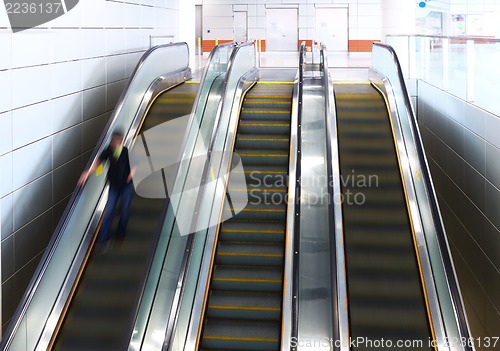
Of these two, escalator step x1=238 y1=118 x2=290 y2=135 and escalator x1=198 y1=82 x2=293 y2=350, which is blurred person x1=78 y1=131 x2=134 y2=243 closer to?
escalator x1=198 y1=82 x2=293 y2=350

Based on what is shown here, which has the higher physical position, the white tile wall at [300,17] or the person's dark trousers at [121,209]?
the white tile wall at [300,17]

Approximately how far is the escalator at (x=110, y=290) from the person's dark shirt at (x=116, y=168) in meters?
0.32

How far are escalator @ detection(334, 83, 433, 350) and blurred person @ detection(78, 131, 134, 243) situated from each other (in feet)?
9.17

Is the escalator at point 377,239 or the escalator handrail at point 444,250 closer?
the escalator handrail at point 444,250

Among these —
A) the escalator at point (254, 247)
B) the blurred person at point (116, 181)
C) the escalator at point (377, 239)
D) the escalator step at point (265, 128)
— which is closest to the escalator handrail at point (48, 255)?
the blurred person at point (116, 181)

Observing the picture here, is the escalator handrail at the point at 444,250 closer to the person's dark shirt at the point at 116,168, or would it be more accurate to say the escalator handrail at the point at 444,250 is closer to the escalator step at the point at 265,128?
the escalator step at the point at 265,128

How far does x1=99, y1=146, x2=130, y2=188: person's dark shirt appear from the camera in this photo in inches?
260

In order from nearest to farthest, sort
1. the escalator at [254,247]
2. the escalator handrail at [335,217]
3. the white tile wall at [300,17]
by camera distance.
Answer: the escalator handrail at [335,217]
the escalator at [254,247]
the white tile wall at [300,17]

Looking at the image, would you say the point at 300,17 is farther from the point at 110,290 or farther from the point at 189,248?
the point at 110,290

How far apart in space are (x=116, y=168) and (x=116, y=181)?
0.19 meters

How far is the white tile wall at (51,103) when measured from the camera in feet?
18.7

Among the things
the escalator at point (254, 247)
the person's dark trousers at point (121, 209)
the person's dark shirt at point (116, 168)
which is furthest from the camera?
the person's dark shirt at point (116, 168)

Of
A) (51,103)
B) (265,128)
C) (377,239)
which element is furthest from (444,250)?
(51,103)

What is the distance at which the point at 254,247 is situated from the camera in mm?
6816
